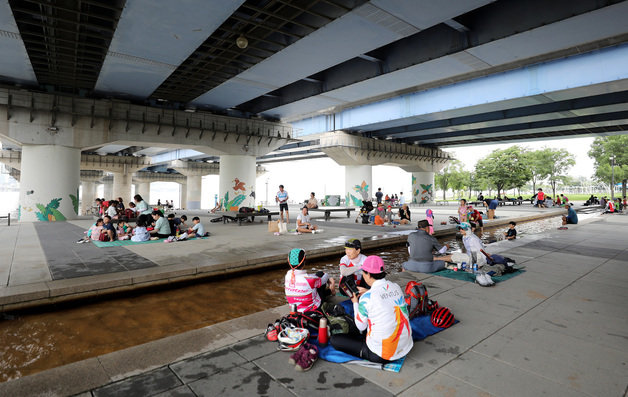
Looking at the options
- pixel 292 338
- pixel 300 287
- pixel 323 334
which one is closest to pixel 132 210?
pixel 300 287

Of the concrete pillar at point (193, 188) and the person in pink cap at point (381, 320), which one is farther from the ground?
the concrete pillar at point (193, 188)

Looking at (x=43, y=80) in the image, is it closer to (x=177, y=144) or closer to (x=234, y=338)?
(x=177, y=144)

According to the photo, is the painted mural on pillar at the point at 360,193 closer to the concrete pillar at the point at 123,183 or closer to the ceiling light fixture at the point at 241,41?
the ceiling light fixture at the point at 241,41

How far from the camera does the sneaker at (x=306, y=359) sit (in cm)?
321

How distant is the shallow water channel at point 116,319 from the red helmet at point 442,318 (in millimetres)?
3014

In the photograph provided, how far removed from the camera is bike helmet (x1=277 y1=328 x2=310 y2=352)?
11.9 feet

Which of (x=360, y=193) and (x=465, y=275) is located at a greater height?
(x=360, y=193)

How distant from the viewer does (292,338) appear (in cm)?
367

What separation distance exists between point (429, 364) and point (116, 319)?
16.4ft

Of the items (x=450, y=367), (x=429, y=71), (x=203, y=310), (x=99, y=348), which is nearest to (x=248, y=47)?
(x=429, y=71)

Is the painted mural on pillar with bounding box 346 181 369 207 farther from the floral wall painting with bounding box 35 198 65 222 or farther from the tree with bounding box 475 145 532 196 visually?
the tree with bounding box 475 145 532 196

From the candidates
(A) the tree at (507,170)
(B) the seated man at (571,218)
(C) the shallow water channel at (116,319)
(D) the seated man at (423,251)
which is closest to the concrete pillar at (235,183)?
(C) the shallow water channel at (116,319)

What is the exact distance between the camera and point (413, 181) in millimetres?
46344

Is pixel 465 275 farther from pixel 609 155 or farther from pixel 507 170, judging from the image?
pixel 609 155
